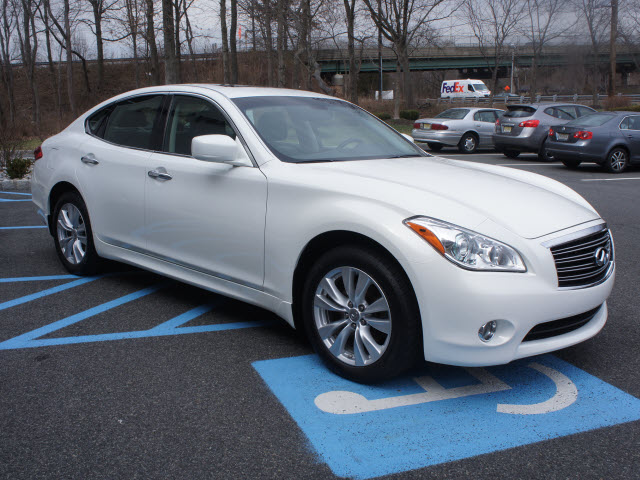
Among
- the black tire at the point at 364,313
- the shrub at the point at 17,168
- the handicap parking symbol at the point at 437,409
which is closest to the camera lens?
the handicap parking symbol at the point at 437,409

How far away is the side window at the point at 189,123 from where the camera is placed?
4203 mm

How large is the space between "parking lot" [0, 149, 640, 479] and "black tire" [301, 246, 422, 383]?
127 millimetres

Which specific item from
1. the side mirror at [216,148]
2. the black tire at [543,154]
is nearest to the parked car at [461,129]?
the black tire at [543,154]

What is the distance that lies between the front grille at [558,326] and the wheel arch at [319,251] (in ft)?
1.82

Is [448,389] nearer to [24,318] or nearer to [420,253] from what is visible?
[420,253]

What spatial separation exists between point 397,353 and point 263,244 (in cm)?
106

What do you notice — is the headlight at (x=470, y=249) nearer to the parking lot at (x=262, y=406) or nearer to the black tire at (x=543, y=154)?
the parking lot at (x=262, y=406)

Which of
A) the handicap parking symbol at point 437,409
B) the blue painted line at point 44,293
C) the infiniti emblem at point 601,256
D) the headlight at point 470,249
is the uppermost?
the headlight at point 470,249

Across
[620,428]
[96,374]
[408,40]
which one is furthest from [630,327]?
[408,40]

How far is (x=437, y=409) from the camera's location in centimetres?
307

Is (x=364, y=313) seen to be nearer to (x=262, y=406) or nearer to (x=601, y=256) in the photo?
(x=262, y=406)

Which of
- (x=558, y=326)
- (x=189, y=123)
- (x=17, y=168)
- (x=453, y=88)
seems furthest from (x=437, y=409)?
(x=453, y=88)

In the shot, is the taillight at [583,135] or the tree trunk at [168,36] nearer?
the taillight at [583,135]

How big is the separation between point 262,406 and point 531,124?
15.8 metres
